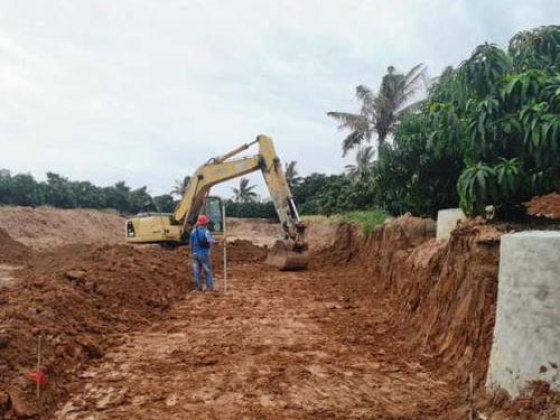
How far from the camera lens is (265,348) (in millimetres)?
7980

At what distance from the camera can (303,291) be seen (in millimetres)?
13750

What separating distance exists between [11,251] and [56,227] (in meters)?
11.9

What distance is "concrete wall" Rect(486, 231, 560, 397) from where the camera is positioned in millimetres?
4492

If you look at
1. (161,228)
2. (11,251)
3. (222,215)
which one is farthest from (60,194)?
(222,215)

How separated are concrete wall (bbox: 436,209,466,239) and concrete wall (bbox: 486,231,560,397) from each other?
15.5 ft

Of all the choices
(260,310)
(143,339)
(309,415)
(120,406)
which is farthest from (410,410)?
(260,310)

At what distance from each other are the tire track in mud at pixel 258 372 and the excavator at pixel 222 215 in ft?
21.6

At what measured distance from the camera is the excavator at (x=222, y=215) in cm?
1756

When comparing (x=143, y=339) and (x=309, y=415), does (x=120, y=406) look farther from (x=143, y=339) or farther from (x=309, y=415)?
(x=143, y=339)

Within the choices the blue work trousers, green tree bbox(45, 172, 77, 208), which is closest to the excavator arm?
the blue work trousers

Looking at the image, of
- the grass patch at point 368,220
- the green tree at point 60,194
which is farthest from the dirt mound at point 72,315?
the green tree at point 60,194

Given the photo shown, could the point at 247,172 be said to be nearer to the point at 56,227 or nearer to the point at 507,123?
the point at 507,123

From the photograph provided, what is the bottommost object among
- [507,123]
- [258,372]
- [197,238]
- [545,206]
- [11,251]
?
[258,372]

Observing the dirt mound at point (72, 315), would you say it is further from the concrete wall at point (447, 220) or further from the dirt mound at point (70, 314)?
the concrete wall at point (447, 220)
